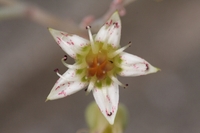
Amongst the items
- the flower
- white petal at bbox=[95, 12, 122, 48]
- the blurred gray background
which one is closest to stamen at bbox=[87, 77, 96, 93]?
the flower

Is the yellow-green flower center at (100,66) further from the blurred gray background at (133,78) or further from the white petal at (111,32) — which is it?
the blurred gray background at (133,78)

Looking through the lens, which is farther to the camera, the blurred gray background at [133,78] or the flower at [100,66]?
the blurred gray background at [133,78]

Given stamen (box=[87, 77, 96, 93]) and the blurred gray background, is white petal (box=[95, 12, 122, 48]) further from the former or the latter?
the blurred gray background

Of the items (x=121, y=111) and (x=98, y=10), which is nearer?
(x=121, y=111)

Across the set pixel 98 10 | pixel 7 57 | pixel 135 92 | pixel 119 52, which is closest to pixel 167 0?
pixel 98 10

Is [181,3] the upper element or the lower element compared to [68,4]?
lower

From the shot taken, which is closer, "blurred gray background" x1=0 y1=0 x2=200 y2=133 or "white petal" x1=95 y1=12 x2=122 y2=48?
"white petal" x1=95 y1=12 x2=122 y2=48

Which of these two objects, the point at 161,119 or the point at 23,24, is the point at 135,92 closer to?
the point at 161,119

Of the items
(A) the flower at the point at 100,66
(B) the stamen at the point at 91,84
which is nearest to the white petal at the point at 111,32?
(A) the flower at the point at 100,66
